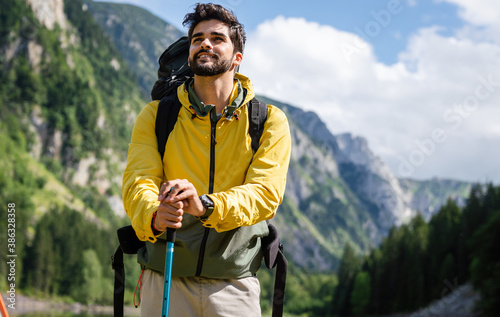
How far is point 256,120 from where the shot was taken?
3803mm

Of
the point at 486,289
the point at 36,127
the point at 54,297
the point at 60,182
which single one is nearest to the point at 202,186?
the point at 486,289

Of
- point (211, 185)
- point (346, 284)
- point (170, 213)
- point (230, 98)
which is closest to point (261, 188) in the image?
point (211, 185)

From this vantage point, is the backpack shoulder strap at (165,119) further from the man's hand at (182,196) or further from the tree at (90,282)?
the tree at (90,282)

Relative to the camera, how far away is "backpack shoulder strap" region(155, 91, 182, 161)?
3816 millimetres

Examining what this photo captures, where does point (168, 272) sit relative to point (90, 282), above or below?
above

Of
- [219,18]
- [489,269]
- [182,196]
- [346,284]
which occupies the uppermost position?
[219,18]

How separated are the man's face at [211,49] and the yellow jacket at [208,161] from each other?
25 centimetres

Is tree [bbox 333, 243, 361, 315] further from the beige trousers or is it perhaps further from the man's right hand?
the man's right hand

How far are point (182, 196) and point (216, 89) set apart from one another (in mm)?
1143

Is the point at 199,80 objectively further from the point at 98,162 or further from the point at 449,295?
the point at 98,162

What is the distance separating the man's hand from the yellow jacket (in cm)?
35

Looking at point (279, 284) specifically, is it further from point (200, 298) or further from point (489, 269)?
point (489, 269)

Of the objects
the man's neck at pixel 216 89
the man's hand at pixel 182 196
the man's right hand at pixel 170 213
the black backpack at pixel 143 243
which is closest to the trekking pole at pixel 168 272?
the man's right hand at pixel 170 213

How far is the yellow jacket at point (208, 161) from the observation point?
138 inches
